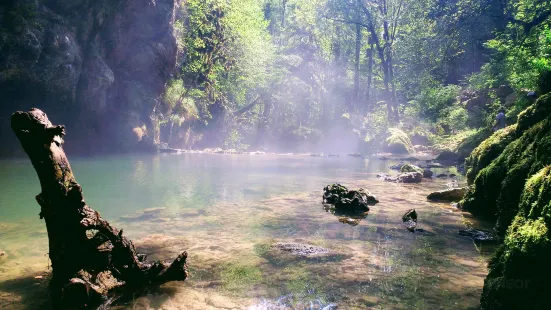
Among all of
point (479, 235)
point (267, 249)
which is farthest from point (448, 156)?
point (267, 249)

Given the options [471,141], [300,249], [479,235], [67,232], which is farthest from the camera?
[471,141]

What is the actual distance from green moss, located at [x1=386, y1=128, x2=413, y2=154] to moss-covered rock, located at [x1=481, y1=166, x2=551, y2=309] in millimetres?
39279

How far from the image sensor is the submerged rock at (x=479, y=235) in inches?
297

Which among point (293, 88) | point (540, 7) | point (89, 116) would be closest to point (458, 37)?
point (540, 7)

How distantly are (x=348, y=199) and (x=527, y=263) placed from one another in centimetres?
755

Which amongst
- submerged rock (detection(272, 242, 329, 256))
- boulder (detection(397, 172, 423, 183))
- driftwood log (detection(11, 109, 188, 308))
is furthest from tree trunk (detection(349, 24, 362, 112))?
driftwood log (detection(11, 109, 188, 308))

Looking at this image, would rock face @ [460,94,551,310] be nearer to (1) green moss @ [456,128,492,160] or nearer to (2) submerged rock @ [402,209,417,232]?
(2) submerged rock @ [402,209,417,232]

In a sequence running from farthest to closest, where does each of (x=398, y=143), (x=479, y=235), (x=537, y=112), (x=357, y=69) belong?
(x=357, y=69), (x=398, y=143), (x=537, y=112), (x=479, y=235)

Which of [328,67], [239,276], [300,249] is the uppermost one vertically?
[328,67]

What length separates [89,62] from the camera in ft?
94.0

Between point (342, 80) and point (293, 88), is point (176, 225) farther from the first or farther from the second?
point (342, 80)

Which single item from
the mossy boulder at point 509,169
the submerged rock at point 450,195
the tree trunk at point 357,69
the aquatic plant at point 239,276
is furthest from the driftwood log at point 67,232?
the tree trunk at point 357,69

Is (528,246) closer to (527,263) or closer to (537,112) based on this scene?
(527,263)

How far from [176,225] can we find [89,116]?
24.7 meters
